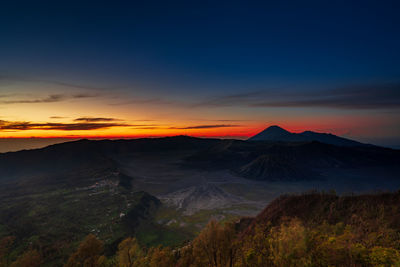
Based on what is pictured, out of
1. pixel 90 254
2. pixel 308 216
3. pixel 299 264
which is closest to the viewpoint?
pixel 299 264

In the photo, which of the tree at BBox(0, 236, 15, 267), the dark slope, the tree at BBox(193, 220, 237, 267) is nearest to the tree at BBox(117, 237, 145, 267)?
the tree at BBox(193, 220, 237, 267)

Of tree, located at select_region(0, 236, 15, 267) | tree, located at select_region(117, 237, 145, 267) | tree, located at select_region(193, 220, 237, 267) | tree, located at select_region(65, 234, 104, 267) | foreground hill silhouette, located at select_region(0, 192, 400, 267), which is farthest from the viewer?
tree, located at select_region(0, 236, 15, 267)

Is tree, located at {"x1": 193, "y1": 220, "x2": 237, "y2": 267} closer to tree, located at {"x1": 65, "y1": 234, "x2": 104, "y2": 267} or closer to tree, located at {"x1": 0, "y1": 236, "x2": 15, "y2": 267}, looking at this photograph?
tree, located at {"x1": 65, "y1": 234, "x2": 104, "y2": 267}

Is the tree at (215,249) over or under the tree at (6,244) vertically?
over

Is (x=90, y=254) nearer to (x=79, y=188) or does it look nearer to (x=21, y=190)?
(x=79, y=188)

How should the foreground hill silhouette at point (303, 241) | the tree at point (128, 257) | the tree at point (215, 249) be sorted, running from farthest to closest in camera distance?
1. the tree at point (128, 257)
2. the tree at point (215, 249)
3. the foreground hill silhouette at point (303, 241)

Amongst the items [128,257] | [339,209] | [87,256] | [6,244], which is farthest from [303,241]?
[6,244]

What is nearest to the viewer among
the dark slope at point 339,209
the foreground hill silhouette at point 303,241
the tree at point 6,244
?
the foreground hill silhouette at point 303,241

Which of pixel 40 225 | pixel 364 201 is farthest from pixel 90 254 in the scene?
pixel 40 225

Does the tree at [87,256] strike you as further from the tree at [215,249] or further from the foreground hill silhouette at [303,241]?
the tree at [215,249]

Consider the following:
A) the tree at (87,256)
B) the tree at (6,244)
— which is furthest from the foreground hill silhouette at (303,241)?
the tree at (6,244)

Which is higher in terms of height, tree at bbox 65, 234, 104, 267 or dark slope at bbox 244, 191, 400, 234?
dark slope at bbox 244, 191, 400, 234
